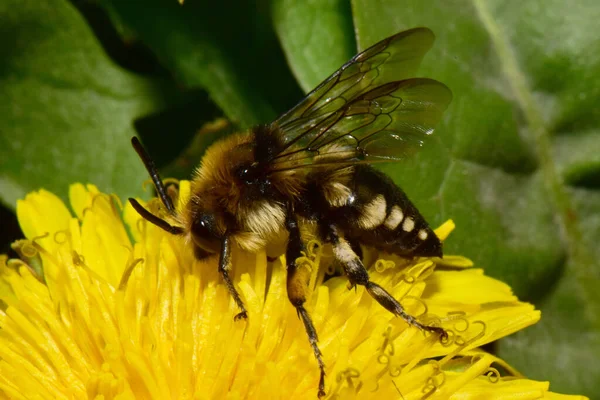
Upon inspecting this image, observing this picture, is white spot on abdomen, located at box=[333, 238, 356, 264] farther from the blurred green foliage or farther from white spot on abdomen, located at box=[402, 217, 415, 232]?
the blurred green foliage

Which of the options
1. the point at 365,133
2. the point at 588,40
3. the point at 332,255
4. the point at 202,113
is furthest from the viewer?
the point at 202,113

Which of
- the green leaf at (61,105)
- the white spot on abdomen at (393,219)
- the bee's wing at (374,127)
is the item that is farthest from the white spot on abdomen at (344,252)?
the green leaf at (61,105)

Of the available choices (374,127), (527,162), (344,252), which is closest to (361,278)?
(344,252)

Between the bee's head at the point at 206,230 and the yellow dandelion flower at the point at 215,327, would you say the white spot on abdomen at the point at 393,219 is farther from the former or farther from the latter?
the bee's head at the point at 206,230

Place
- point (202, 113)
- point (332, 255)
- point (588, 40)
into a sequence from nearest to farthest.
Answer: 1. point (332, 255)
2. point (588, 40)
3. point (202, 113)

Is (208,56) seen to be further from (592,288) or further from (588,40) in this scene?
(592,288)

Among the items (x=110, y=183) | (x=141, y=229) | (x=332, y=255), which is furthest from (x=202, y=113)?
(x=332, y=255)
